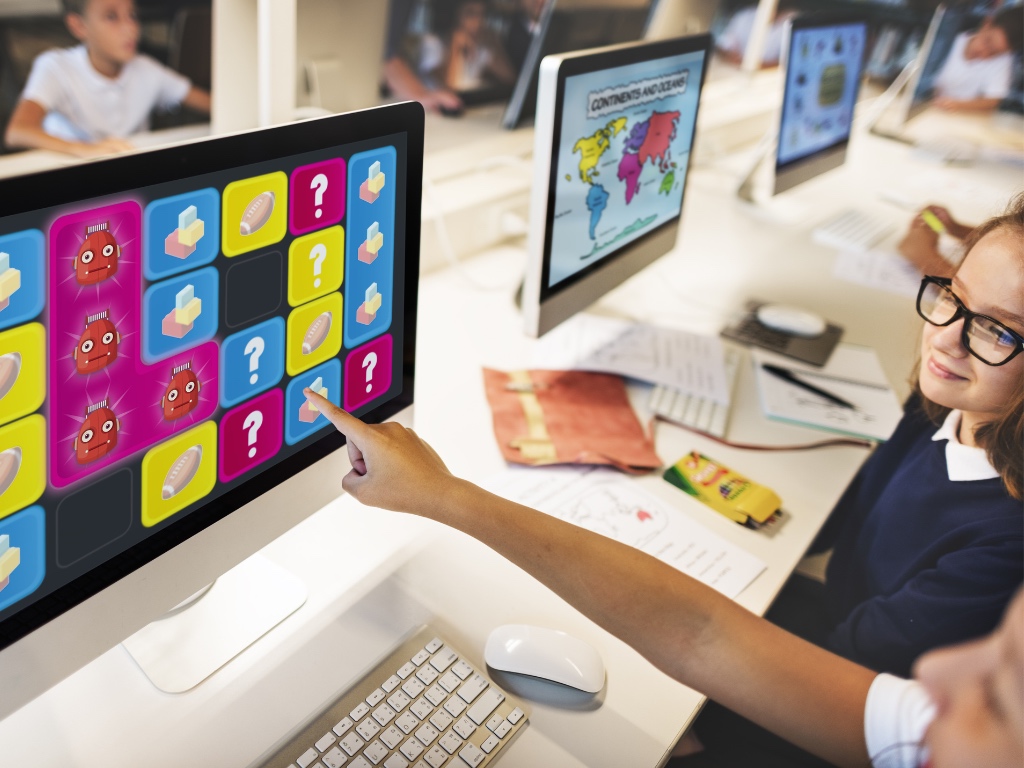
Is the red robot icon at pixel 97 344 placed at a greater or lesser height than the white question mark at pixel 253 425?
greater

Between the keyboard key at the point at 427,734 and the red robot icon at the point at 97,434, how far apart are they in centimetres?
34

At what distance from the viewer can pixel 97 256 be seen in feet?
1.69

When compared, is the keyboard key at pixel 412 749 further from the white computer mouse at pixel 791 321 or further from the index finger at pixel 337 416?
the white computer mouse at pixel 791 321

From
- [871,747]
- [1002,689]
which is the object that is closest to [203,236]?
[1002,689]

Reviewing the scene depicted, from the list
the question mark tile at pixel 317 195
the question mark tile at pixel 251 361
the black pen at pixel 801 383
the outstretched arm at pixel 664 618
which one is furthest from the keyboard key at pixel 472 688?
the black pen at pixel 801 383

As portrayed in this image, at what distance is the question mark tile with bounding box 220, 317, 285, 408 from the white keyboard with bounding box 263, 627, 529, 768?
0.92 feet

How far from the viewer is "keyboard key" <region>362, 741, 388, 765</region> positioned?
66 cm

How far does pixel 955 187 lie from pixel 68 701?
2618 mm

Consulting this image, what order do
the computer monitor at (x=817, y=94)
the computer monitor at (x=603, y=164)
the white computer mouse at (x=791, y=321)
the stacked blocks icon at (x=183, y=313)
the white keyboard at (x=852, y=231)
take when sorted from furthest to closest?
the white keyboard at (x=852, y=231) → the computer monitor at (x=817, y=94) → the white computer mouse at (x=791, y=321) → the computer monitor at (x=603, y=164) → the stacked blocks icon at (x=183, y=313)

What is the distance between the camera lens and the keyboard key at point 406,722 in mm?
689

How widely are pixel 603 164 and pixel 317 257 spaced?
583 millimetres

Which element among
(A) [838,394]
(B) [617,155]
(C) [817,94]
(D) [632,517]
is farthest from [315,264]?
(C) [817,94]

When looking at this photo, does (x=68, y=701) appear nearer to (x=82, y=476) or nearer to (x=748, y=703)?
(x=82, y=476)

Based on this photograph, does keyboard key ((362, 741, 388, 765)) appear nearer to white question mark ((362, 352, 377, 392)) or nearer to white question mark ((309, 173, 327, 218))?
white question mark ((362, 352, 377, 392))
